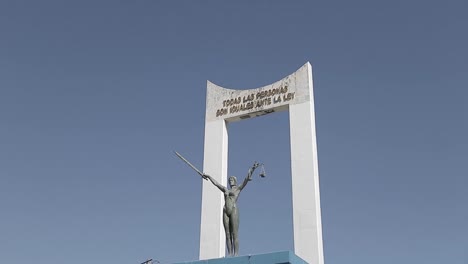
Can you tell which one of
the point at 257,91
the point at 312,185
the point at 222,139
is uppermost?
the point at 257,91

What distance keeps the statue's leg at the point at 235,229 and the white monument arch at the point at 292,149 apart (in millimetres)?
5812

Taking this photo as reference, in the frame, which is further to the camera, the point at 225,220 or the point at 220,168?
the point at 220,168

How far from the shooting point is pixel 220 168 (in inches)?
844

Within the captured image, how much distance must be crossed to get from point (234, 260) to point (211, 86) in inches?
484

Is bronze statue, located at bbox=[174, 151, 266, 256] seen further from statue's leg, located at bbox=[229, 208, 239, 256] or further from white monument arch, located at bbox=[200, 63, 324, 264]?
white monument arch, located at bbox=[200, 63, 324, 264]

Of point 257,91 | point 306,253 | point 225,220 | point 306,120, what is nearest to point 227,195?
point 225,220

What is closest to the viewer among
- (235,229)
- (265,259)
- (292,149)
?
(265,259)

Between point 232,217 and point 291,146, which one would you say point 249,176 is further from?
point 291,146

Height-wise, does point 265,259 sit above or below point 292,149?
below

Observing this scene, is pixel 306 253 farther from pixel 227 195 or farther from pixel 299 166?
pixel 227 195

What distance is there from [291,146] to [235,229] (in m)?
7.73

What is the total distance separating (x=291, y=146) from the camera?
20.4 m

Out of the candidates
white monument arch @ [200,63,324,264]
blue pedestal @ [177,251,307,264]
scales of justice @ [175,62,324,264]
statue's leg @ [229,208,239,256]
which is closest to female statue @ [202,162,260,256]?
statue's leg @ [229,208,239,256]

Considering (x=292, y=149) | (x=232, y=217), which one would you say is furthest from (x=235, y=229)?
(x=292, y=149)
